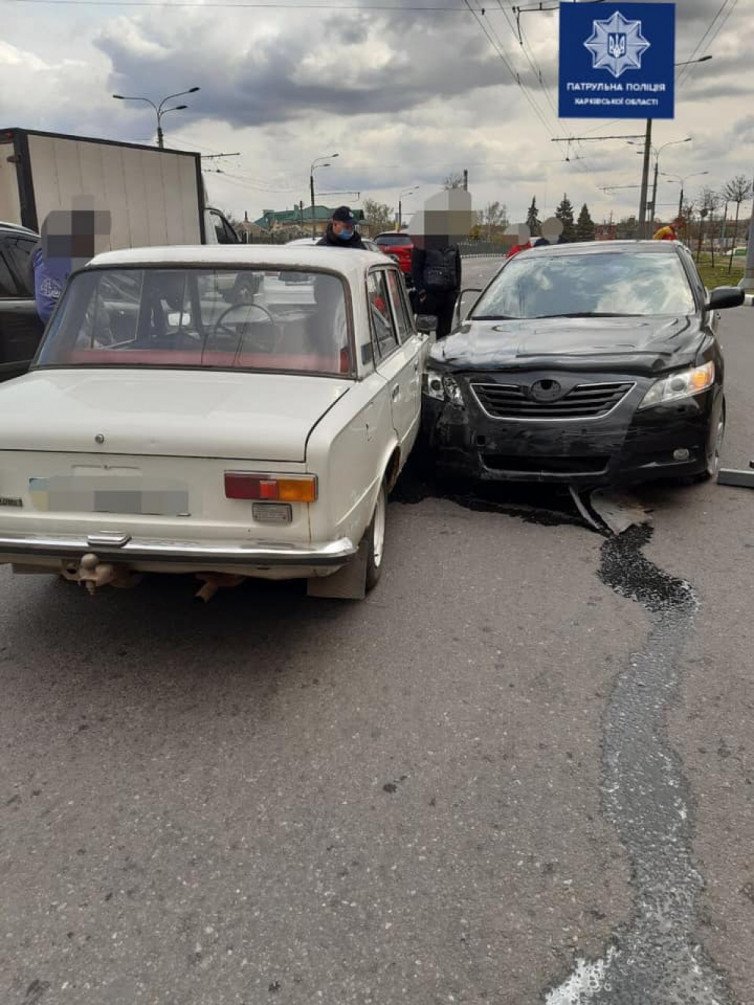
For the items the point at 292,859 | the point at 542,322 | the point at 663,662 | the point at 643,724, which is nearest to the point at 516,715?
the point at 643,724

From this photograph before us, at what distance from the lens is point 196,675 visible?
3.38 metres

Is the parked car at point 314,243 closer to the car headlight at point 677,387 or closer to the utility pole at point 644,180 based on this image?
the car headlight at point 677,387

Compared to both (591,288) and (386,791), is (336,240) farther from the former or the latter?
(386,791)

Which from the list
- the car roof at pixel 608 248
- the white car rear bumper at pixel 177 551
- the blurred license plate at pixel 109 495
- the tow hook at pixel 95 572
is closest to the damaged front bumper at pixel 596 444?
the car roof at pixel 608 248

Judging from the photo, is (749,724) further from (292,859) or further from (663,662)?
(292,859)

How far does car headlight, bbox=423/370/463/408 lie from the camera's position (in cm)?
527

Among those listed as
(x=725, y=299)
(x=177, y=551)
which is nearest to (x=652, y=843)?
(x=177, y=551)

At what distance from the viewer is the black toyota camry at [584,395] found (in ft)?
16.0

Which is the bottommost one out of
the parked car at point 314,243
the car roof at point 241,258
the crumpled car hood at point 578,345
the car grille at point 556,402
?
the car grille at point 556,402

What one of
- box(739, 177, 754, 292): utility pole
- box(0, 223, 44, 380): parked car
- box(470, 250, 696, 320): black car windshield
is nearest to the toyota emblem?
box(470, 250, 696, 320): black car windshield

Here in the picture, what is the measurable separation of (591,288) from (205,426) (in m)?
4.15

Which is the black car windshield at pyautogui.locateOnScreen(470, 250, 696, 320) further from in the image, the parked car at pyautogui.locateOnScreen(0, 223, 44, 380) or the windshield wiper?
the parked car at pyautogui.locateOnScreen(0, 223, 44, 380)

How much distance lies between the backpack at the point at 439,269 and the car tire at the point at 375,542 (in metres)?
5.11

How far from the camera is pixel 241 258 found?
4023 millimetres
